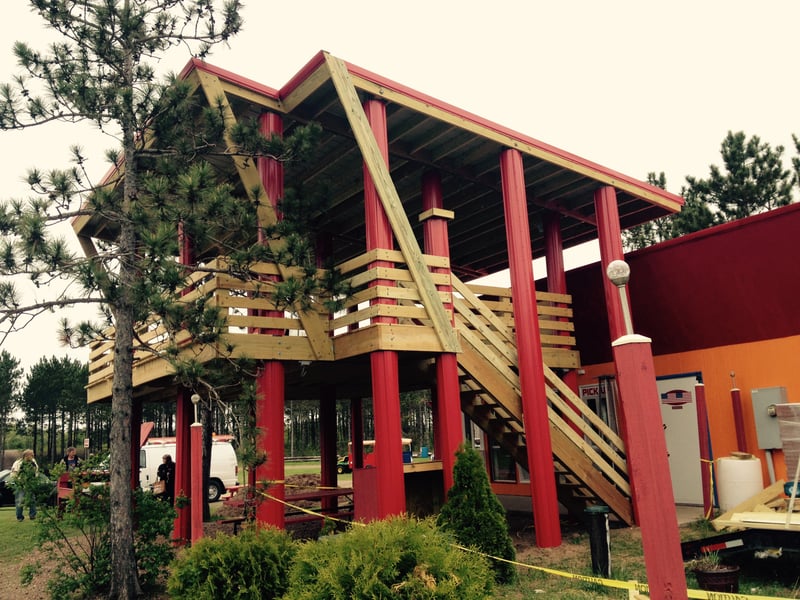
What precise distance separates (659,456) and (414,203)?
11164 mm

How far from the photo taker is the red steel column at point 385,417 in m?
8.28

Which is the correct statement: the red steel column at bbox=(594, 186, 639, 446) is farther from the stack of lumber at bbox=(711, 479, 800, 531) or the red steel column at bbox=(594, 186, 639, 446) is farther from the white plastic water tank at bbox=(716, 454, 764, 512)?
the stack of lumber at bbox=(711, 479, 800, 531)

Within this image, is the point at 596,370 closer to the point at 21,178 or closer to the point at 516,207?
the point at 516,207

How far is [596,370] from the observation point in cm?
1494

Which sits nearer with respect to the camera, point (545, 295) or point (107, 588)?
point (107, 588)

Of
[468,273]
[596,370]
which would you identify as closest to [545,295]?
[596,370]

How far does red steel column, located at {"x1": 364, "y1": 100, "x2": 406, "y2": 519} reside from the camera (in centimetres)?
828

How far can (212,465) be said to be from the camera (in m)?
23.7

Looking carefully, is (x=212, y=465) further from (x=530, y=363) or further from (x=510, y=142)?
(x=510, y=142)

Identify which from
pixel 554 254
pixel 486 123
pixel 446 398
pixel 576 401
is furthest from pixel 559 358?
pixel 486 123

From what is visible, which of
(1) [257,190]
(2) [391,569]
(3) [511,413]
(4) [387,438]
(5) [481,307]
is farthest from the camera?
(5) [481,307]

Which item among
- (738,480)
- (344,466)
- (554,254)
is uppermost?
(554,254)

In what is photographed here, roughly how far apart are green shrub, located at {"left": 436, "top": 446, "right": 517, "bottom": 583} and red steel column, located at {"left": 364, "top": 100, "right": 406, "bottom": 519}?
80cm

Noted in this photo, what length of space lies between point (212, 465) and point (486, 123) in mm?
18252
